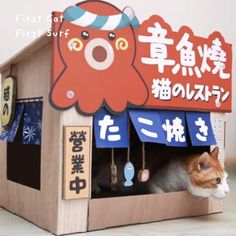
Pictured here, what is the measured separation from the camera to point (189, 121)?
0.93 meters

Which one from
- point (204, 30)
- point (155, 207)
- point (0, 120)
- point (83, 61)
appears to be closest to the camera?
point (83, 61)

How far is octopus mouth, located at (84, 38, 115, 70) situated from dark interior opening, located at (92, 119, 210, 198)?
0.58 feet

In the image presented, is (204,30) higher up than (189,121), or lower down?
higher up

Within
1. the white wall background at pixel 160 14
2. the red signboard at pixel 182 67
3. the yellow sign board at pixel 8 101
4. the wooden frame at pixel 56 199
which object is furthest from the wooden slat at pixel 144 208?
the white wall background at pixel 160 14

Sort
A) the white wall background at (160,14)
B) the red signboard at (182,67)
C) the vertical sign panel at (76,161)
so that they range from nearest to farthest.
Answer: the vertical sign panel at (76,161) → the red signboard at (182,67) → the white wall background at (160,14)

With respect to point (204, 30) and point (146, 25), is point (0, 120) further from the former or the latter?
point (204, 30)

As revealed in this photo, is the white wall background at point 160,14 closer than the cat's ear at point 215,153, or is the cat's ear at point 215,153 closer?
the cat's ear at point 215,153

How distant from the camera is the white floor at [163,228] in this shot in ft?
2.56

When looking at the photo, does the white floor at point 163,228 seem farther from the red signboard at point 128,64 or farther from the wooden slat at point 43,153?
the red signboard at point 128,64

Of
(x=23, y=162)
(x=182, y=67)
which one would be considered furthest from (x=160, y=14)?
(x=23, y=162)

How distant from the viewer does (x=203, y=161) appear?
2.95 feet

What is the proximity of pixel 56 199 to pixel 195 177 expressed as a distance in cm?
33

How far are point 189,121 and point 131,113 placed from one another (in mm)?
167

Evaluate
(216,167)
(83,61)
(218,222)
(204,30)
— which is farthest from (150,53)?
(204,30)
